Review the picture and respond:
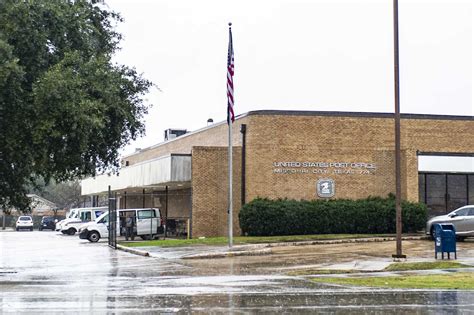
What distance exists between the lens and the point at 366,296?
14.6 m

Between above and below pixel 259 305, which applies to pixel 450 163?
above

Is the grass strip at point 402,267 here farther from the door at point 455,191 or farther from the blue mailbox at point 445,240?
the door at point 455,191

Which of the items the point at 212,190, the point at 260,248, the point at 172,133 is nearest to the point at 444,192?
the point at 212,190

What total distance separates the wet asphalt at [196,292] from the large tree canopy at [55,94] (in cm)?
322

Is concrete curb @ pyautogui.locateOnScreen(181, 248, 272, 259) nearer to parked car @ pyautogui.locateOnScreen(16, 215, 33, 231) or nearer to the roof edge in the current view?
the roof edge

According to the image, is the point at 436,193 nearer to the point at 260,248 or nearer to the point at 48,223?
the point at 260,248

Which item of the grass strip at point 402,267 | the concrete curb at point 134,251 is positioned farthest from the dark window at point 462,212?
the concrete curb at point 134,251

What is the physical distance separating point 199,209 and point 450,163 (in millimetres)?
13923

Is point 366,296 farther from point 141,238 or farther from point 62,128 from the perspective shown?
point 141,238

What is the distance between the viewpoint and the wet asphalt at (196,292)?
12.8 m

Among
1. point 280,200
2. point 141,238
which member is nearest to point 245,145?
point 280,200

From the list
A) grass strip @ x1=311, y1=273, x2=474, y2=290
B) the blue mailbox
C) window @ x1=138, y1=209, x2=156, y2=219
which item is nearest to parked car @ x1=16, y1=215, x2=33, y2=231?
window @ x1=138, y1=209, x2=156, y2=219

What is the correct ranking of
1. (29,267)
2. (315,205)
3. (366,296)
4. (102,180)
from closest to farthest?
(366,296), (29,267), (315,205), (102,180)

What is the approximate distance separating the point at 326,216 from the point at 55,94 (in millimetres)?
21397
